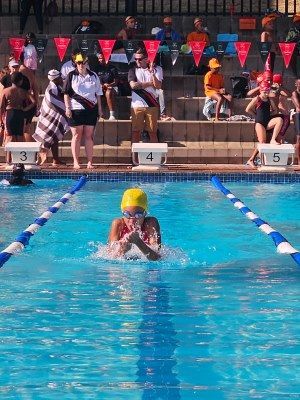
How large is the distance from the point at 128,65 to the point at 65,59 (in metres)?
1.26

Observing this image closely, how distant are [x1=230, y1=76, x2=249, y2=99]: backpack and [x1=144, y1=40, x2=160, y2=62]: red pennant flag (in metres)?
1.64

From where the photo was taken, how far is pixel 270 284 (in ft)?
32.8

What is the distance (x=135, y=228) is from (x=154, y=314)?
2190mm

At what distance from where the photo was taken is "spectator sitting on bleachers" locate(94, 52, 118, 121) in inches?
845

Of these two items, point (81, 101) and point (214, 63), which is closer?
point (81, 101)

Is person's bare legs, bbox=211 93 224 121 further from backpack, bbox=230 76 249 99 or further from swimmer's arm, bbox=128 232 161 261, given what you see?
swimmer's arm, bbox=128 232 161 261

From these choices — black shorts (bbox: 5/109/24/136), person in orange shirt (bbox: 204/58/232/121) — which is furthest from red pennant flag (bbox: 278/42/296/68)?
black shorts (bbox: 5/109/24/136)

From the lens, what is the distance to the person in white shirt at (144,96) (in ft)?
65.9

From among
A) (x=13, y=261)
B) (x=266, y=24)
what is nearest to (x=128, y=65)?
(x=266, y=24)

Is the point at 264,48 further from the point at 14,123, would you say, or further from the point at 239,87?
the point at 14,123

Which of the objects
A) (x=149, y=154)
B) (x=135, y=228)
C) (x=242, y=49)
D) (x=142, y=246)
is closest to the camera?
(x=142, y=246)

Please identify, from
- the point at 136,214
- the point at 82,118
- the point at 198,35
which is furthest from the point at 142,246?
the point at 198,35

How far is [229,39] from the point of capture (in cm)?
2311

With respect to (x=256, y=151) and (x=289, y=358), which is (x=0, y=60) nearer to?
(x=256, y=151)
